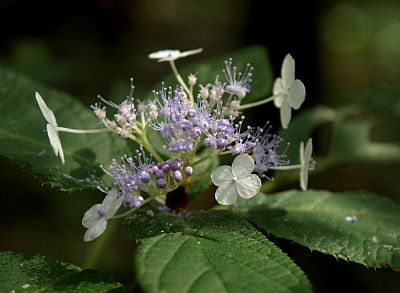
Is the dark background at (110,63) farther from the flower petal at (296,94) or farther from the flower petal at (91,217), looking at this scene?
the flower petal at (296,94)

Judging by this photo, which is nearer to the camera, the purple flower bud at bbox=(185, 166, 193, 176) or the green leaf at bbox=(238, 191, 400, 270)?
the purple flower bud at bbox=(185, 166, 193, 176)

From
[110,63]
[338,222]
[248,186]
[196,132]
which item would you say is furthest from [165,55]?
[110,63]

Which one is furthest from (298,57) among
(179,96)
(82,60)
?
(179,96)

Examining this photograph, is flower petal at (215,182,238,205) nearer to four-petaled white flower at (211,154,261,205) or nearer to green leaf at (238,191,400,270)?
four-petaled white flower at (211,154,261,205)

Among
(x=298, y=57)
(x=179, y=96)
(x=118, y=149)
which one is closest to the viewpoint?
(x=179, y=96)

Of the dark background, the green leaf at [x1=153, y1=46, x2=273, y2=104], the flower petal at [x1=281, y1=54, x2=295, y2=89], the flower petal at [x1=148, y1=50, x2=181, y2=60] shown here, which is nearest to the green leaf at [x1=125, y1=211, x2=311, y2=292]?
the dark background

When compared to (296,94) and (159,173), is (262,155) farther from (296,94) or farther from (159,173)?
(159,173)

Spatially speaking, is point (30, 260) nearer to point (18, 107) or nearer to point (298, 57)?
point (18, 107)
